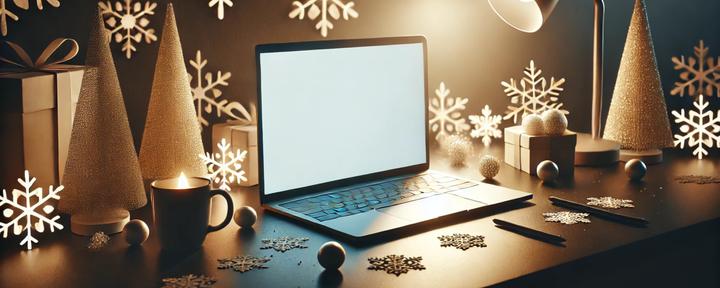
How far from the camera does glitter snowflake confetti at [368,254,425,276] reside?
2.39ft

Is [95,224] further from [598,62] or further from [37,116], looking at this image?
[598,62]

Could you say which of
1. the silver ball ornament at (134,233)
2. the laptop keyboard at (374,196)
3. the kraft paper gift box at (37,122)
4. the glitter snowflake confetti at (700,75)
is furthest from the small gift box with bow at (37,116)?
the glitter snowflake confetti at (700,75)

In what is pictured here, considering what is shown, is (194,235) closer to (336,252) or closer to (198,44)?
(336,252)

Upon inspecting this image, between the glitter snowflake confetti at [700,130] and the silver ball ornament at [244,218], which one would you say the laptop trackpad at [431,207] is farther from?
the glitter snowflake confetti at [700,130]

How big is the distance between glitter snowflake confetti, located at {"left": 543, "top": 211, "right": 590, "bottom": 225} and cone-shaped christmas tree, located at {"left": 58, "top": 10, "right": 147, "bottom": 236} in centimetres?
63

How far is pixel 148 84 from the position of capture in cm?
117

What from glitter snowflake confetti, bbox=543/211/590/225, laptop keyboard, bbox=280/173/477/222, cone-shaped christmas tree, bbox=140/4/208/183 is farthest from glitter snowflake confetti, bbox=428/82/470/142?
cone-shaped christmas tree, bbox=140/4/208/183

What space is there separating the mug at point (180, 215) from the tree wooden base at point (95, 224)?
10 cm

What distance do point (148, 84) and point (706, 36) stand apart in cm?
130

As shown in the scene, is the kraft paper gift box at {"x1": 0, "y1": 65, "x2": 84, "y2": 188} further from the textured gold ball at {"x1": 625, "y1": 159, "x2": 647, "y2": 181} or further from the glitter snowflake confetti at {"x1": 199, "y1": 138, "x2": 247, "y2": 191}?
the textured gold ball at {"x1": 625, "y1": 159, "x2": 647, "y2": 181}

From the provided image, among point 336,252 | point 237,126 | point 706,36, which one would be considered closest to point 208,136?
point 237,126

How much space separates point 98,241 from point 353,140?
0.45m

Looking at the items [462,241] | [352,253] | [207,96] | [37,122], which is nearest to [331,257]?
[352,253]

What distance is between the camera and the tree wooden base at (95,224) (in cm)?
85
